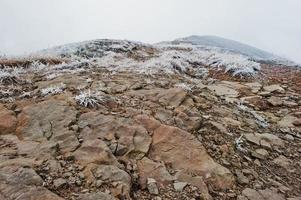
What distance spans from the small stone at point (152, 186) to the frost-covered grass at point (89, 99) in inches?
89.5

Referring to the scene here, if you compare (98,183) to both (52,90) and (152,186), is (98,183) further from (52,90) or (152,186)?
(52,90)

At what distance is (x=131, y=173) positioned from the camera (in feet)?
19.4

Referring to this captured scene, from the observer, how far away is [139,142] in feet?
21.7

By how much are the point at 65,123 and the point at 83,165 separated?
1253mm

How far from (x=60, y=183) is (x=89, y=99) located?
2.54m

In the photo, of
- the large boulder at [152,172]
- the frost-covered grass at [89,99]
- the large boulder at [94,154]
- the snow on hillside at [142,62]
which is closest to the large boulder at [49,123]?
the large boulder at [94,154]

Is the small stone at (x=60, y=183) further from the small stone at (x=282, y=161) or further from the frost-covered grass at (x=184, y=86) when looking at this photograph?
the frost-covered grass at (x=184, y=86)

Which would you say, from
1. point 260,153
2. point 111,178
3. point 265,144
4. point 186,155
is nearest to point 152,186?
point 111,178

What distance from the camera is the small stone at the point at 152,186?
5656 millimetres

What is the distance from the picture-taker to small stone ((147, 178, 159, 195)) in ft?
18.6

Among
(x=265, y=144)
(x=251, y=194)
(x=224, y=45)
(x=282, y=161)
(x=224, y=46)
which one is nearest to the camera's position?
(x=251, y=194)

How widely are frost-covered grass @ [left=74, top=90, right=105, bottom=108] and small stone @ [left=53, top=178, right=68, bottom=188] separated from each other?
228 centimetres

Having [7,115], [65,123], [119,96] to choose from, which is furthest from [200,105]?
[7,115]

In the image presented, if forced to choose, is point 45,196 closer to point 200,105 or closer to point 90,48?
point 200,105
